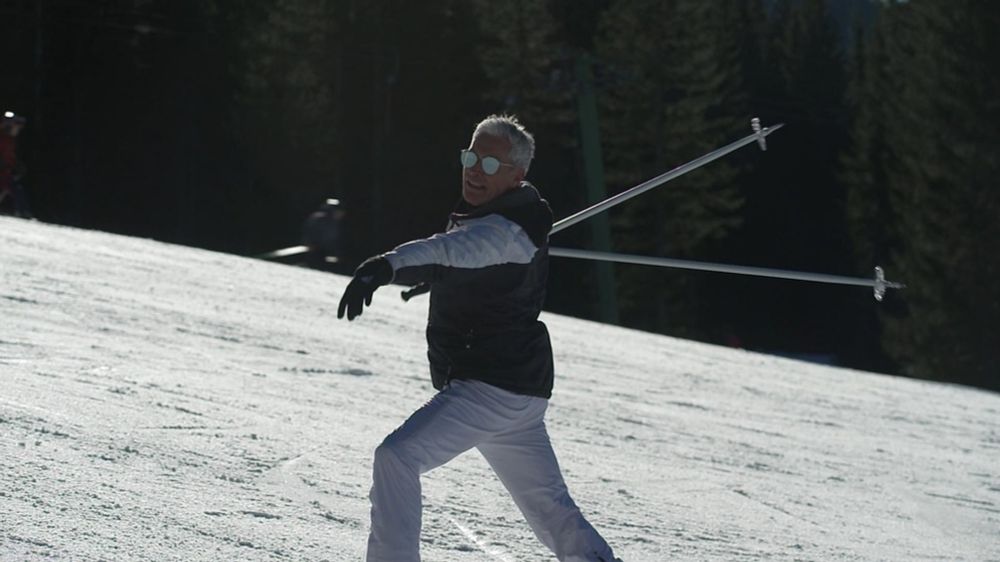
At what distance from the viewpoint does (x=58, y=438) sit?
22.0ft

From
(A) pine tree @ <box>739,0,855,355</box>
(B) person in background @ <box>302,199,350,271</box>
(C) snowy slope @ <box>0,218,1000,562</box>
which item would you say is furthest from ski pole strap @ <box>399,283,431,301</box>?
(A) pine tree @ <box>739,0,855,355</box>


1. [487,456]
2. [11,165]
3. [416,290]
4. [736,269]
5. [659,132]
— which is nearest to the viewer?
[416,290]

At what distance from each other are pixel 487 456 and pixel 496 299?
0.54 metres

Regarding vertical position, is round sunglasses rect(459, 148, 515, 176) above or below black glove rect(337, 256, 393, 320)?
above

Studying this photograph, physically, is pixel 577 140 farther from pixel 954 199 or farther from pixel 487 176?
pixel 487 176

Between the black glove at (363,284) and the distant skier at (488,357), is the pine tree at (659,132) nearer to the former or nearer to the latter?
the distant skier at (488,357)

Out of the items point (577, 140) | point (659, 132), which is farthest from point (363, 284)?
point (659, 132)

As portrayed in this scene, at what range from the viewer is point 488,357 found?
4.38 m

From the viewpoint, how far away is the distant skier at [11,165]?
64.0 feet

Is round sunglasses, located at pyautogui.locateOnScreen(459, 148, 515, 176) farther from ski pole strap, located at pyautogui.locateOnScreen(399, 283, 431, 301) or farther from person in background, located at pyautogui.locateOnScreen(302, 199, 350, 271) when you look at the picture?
person in background, located at pyautogui.locateOnScreen(302, 199, 350, 271)

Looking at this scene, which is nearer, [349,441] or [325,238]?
[349,441]

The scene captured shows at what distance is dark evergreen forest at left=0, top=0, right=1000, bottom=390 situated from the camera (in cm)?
4766

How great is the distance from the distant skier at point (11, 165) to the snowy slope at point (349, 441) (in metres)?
4.39

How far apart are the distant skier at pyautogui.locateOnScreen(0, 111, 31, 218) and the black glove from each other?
1643cm
